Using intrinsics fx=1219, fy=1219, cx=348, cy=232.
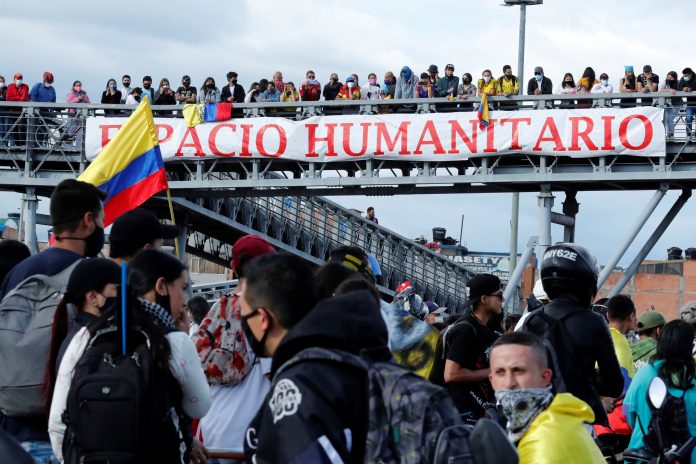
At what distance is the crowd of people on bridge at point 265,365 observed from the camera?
3414 millimetres

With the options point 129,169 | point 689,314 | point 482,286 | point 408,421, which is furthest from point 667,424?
point 129,169

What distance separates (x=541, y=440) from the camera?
4.48m

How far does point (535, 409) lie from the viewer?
15.7 feet

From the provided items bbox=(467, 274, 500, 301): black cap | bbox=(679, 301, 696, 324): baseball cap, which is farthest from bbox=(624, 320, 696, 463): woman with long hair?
bbox=(679, 301, 696, 324): baseball cap

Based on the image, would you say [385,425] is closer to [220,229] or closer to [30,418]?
[30,418]

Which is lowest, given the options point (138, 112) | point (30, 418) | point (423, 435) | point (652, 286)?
point (652, 286)

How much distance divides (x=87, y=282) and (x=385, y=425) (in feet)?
8.39

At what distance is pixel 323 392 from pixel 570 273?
339 cm

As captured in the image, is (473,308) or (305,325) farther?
(473,308)

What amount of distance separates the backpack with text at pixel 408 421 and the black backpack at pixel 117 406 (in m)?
1.76

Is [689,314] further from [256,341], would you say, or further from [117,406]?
[256,341]

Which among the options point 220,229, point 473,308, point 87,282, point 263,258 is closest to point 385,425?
point 263,258

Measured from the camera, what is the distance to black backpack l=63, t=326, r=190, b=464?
16.4 feet

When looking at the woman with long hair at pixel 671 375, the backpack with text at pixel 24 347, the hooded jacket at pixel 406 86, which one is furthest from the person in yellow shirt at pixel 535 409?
the hooded jacket at pixel 406 86
